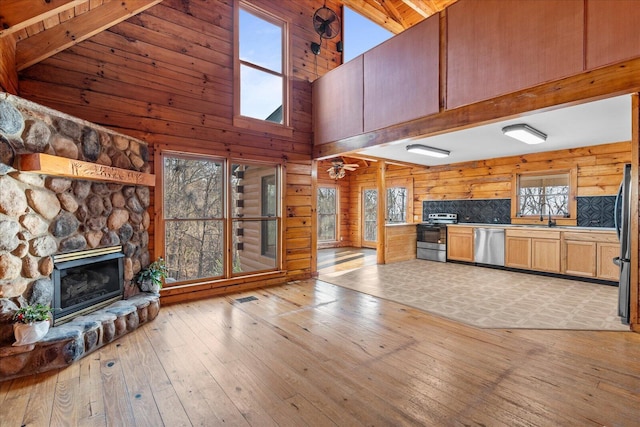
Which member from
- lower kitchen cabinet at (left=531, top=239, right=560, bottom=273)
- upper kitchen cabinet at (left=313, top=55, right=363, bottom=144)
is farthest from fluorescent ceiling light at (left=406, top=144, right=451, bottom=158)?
lower kitchen cabinet at (left=531, top=239, right=560, bottom=273)

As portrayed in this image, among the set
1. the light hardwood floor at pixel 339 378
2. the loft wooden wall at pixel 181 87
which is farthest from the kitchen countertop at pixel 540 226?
the loft wooden wall at pixel 181 87

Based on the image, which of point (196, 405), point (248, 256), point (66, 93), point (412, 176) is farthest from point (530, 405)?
point (412, 176)

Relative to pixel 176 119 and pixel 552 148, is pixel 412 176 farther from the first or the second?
pixel 176 119

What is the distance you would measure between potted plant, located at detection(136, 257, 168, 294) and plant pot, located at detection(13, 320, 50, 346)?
1.27 m

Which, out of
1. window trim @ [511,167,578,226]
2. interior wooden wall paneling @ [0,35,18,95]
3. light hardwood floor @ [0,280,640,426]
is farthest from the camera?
window trim @ [511,167,578,226]

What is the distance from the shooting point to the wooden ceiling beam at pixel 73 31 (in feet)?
10.1

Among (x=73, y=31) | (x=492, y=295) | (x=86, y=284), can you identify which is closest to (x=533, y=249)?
(x=492, y=295)

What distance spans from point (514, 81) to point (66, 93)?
4843 millimetres

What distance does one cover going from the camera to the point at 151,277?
11.9ft

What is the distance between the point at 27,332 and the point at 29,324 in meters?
0.06

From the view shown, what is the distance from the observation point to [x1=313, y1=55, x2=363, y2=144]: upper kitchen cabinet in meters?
4.62

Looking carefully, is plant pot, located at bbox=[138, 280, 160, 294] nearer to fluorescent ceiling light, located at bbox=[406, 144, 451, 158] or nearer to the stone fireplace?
the stone fireplace

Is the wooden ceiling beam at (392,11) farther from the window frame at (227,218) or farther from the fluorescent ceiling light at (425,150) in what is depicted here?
the window frame at (227,218)

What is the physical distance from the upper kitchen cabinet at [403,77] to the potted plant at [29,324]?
4.17 m
